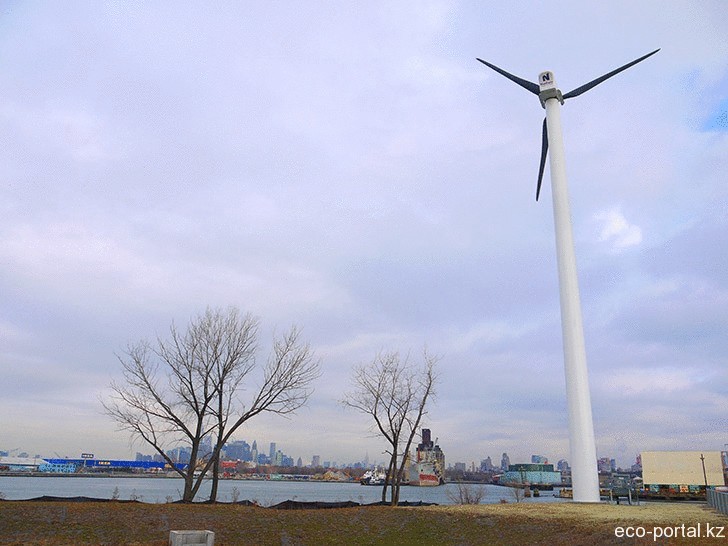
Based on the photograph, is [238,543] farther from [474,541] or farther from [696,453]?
[696,453]

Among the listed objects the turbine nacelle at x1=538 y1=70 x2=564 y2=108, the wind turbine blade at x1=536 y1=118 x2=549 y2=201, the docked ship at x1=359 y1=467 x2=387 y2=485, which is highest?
the turbine nacelle at x1=538 y1=70 x2=564 y2=108

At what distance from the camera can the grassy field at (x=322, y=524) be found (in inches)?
626

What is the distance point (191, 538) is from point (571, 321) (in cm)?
1981

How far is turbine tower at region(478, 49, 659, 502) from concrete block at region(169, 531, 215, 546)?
17377mm

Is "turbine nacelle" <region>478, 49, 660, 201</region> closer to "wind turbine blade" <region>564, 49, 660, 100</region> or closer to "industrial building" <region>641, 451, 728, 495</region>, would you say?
"wind turbine blade" <region>564, 49, 660, 100</region>

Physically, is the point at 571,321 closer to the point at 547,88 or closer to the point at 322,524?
the point at 547,88

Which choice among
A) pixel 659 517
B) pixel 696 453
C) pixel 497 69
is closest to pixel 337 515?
pixel 659 517

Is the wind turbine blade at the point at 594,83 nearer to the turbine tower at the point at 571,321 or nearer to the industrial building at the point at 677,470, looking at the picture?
the turbine tower at the point at 571,321

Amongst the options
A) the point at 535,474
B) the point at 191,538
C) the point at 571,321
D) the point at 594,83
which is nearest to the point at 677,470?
the point at 571,321

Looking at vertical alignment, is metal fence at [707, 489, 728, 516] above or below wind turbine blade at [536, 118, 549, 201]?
below

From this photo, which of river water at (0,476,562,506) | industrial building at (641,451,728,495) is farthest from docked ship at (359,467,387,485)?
industrial building at (641,451,728,495)

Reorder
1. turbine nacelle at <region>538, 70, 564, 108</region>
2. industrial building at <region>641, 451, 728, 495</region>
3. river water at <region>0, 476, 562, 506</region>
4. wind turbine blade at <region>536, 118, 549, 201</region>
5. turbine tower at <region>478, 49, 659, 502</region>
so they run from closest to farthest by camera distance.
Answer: turbine tower at <region>478, 49, 659, 502</region> → turbine nacelle at <region>538, 70, 564, 108</region> → wind turbine blade at <region>536, 118, 549, 201</region> → industrial building at <region>641, 451, 728, 495</region> → river water at <region>0, 476, 562, 506</region>

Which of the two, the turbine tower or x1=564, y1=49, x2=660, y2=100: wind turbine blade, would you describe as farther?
x1=564, y1=49, x2=660, y2=100: wind turbine blade

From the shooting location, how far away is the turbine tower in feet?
82.6
